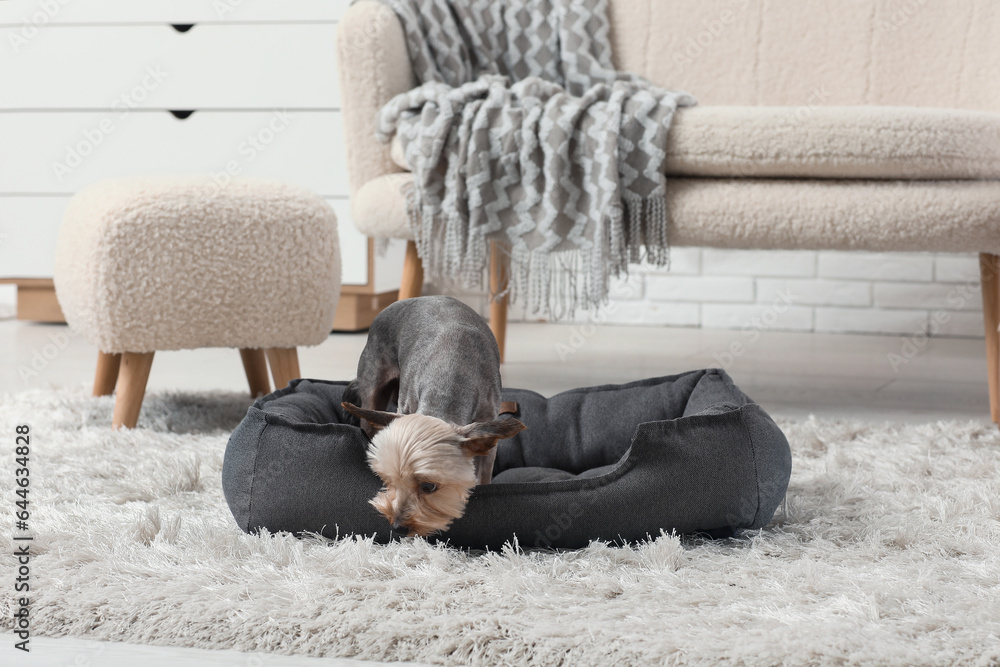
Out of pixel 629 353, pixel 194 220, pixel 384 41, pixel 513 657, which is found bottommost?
pixel 629 353

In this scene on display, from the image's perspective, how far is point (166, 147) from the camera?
120 inches

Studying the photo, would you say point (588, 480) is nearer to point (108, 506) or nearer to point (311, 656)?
point (311, 656)

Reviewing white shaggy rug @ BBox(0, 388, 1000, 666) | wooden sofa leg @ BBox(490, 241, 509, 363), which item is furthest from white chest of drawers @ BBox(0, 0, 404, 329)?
white shaggy rug @ BBox(0, 388, 1000, 666)

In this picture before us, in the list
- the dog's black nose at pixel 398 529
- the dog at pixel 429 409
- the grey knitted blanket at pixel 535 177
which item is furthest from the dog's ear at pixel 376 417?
the grey knitted blanket at pixel 535 177

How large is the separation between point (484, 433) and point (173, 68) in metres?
2.58

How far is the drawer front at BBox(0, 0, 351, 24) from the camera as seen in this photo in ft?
9.66

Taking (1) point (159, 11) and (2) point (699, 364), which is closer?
(2) point (699, 364)

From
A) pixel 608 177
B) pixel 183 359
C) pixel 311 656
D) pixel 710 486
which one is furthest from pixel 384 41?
pixel 311 656

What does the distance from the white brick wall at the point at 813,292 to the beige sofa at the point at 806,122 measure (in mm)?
1052

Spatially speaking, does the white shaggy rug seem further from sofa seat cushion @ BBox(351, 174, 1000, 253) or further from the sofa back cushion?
the sofa back cushion

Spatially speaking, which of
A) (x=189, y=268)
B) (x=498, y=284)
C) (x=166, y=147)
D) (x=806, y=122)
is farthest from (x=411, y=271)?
(x=166, y=147)

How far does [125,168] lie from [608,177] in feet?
6.69

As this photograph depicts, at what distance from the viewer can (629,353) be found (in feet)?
9.00

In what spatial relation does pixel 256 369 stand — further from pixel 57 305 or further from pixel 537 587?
pixel 57 305
